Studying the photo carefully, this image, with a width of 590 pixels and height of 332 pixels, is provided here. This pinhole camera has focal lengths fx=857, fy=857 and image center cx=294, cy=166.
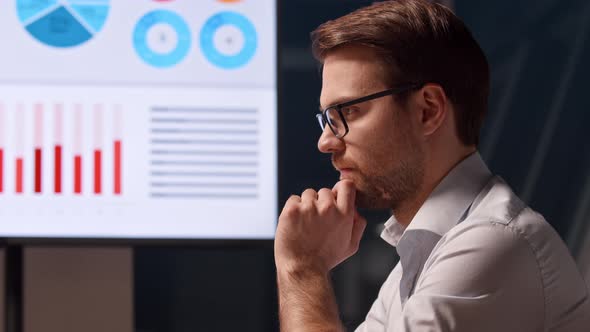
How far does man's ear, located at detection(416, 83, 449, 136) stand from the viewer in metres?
1.40

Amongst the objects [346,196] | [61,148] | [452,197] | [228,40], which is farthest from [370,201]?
[61,148]

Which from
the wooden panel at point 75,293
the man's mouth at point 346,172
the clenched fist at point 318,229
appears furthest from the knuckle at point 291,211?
the wooden panel at point 75,293

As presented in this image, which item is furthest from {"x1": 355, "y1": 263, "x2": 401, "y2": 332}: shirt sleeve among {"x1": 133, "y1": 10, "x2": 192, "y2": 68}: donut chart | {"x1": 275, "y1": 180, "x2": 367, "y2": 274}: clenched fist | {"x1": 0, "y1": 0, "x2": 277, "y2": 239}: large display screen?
{"x1": 133, "y1": 10, "x2": 192, "y2": 68}: donut chart

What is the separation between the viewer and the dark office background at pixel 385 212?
235cm

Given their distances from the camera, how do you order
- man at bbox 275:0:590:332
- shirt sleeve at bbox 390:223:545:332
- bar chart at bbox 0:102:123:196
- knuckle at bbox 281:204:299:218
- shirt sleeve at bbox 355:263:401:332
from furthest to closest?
bar chart at bbox 0:102:123:196 < shirt sleeve at bbox 355:263:401:332 < knuckle at bbox 281:204:299:218 < man at bbox 275:0:590:332 < shirt sleeve at bbox 390:223:545:332

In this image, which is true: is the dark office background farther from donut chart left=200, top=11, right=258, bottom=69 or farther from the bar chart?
the bar chart

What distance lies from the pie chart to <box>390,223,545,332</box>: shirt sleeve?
1.22 meters

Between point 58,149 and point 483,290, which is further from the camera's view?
point 58,149

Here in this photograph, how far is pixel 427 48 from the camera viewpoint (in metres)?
1.40

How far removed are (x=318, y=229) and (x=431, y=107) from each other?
0.91ft

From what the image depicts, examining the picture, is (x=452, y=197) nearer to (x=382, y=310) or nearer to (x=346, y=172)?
(x=346, y=172)

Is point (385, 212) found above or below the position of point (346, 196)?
below

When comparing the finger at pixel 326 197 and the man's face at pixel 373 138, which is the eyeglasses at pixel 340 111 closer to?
the man's face at pixel 373 138

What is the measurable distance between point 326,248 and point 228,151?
2.26 ft
